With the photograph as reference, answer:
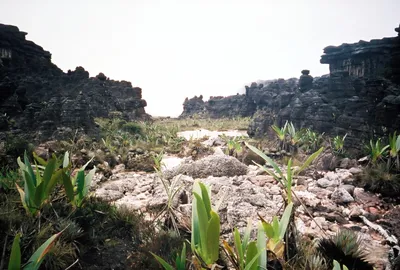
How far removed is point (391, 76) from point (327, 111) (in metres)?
4.09

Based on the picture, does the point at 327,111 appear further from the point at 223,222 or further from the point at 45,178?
the point at 45,178

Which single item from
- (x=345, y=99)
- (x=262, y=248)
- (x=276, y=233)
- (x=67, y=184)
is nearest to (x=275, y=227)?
(x=276, y=233)

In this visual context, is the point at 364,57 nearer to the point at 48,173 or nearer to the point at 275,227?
the point at 275,227

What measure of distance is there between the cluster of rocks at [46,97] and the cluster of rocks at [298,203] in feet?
24.2

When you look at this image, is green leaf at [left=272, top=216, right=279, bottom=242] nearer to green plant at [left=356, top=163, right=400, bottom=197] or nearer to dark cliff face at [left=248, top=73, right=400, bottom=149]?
green plant at [left=356, top=163, right=400, bottom=197]

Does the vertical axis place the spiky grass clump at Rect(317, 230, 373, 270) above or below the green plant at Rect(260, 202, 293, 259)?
below

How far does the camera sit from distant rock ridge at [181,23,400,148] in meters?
9.70

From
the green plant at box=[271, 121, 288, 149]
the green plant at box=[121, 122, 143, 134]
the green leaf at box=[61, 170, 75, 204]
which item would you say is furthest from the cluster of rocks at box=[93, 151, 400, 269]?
the green plant at box=[121, 122, 143, 134]

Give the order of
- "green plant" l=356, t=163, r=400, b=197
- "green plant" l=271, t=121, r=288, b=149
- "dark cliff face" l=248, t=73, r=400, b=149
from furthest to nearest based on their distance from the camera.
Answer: "dark cliff face" l=248, t=73, r=400, b=149 < "green plant" l=271, t=121, r=288, b=149 < "green plant" l=356, t=163, r=400, b=197

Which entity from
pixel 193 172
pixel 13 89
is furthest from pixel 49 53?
pixel 193 172

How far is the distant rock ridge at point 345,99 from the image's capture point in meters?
9.70

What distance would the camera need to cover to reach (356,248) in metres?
1.75

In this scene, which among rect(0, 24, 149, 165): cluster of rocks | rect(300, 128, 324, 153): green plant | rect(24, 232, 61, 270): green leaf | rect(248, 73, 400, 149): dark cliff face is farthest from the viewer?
rect(0, 24, 149, 165): cluster of rocks

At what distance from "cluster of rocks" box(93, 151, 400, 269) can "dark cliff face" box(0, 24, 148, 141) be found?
7914 mm
